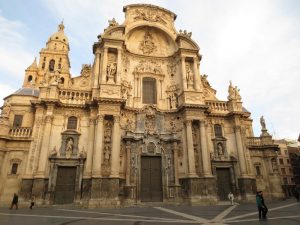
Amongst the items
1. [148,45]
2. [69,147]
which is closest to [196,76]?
[148,45]

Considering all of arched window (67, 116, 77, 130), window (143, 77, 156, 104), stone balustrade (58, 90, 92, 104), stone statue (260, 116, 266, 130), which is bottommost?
arched window (67, 116, 77, 130)

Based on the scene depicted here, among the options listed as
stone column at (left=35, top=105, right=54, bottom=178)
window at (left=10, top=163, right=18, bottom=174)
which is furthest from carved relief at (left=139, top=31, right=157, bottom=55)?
window at (left=10, top=163, right=18, bottom=174)

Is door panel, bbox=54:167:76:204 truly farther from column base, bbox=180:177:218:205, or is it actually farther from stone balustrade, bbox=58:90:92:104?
column base, bbox=180:177:218:205

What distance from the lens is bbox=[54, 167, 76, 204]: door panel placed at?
17.8 metres

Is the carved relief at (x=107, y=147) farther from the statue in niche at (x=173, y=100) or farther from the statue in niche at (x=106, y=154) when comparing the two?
the statue in niche at (x=173, y=100)

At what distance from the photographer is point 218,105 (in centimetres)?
2406

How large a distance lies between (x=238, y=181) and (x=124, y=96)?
13.4 m

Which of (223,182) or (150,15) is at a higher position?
(150,15)

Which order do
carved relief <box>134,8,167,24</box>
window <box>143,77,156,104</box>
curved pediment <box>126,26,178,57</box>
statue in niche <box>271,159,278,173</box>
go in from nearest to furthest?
statue in niche <box>271,159,278,173</box>, window <box>143,77,156,104</box>, curved pediment <box>126,26,178,57</box>, carved relief <box>134,8,167,24</box>

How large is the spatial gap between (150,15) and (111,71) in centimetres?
928

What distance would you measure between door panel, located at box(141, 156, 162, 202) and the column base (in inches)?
87.3

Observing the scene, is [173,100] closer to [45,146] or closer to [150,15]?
[150,15]

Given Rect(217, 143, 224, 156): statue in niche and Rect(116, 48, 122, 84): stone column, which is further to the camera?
Rect(217, 143, 224, 156): statue in niche

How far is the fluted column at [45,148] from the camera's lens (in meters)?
17.6
